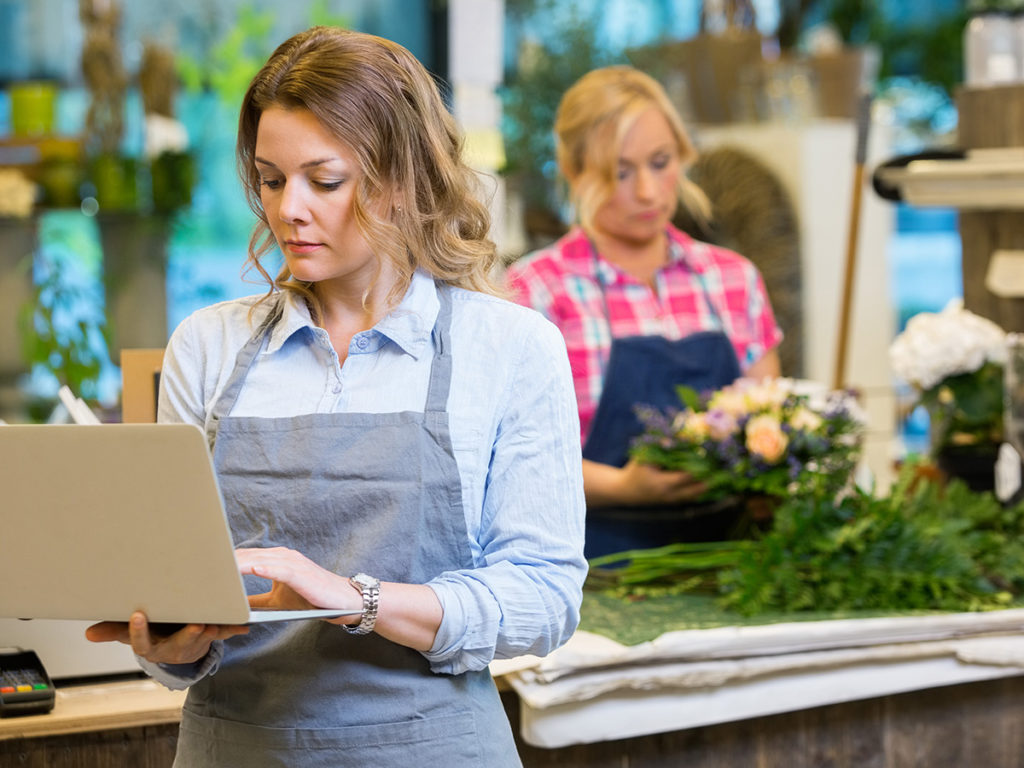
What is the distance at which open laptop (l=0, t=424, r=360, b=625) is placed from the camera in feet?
3.57

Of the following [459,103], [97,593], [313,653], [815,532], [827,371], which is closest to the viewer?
[97,593]

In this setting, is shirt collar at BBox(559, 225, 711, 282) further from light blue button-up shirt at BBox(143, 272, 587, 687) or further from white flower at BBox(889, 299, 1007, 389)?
light blue button-up shirt at BBox(143, 272, 587, 687)

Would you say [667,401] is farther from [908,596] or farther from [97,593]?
[97,593]

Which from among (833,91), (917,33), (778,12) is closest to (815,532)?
(833,91)

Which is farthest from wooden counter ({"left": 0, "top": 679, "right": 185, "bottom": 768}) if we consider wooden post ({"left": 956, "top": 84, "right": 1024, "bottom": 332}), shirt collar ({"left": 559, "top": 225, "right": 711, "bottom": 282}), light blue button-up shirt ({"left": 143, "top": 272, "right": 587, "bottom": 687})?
wooden post ({"left": 956, "top": 84, "right": 1024, "bottom": 332})

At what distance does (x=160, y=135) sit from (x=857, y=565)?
131 inches

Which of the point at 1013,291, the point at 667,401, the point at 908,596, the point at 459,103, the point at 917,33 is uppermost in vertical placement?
the point at 917,33

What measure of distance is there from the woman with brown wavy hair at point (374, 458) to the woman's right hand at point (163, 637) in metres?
0.06

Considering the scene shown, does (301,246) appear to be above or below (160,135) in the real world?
below

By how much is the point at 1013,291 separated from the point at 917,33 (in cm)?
408

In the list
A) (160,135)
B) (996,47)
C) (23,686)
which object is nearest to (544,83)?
(160,135)

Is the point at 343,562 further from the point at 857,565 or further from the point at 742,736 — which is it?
the point at 857,565

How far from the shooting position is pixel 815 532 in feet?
7.12

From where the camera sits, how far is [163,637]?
1200 mm
